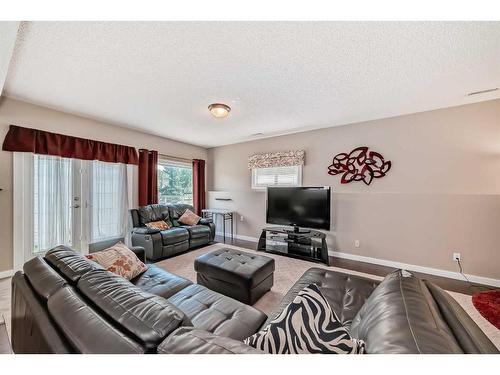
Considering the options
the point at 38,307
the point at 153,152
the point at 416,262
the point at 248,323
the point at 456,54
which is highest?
the point at 456,54

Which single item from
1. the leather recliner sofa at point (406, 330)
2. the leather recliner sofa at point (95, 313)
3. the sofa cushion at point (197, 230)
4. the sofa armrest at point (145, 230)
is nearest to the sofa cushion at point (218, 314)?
the leather recliner sofa at point (95, 313)

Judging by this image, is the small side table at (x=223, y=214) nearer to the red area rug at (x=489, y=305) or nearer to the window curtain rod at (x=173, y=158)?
the window curtain rod at (x=173, y=158)

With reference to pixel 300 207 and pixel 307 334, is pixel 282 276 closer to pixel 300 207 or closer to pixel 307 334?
pixel 300 207

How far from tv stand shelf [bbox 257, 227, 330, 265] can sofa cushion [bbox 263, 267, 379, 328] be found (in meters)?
1.57

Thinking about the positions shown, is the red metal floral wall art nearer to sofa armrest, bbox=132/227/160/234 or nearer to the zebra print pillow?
the zebra print pillow

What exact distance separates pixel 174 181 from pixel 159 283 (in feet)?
12.2

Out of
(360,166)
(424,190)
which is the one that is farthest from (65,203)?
(424,190)

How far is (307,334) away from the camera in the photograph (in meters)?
0.75

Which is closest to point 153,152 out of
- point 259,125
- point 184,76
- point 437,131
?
point 259,125

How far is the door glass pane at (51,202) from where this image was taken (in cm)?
295

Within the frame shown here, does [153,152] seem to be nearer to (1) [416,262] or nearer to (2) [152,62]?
(2) [152,62]

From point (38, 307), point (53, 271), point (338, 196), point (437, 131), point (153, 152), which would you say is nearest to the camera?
point (38, 307)
